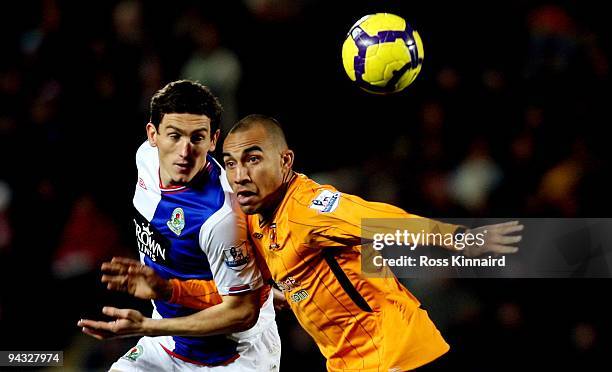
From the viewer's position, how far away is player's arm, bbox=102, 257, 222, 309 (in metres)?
4.67

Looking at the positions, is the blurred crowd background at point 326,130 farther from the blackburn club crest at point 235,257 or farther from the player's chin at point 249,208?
the player's chin at point 249,208

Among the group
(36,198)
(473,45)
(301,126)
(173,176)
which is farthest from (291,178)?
(473,45)

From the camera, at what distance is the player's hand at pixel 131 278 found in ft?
15.3

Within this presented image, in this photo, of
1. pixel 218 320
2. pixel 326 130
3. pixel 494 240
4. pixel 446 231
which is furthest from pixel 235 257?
pixel 326 130

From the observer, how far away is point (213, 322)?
498 cm

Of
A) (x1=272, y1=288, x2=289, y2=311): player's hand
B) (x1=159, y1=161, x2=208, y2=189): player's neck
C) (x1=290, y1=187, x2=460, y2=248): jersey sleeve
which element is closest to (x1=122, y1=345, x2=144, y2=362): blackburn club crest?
(x1=272, y1=288, x2=289, y2=311): player's hand

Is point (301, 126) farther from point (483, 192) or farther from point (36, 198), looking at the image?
point (36, 198)

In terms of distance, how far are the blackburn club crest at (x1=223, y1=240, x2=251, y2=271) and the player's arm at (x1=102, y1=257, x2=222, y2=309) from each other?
340 mm

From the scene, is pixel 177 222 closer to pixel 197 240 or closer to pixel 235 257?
pixel 197 240

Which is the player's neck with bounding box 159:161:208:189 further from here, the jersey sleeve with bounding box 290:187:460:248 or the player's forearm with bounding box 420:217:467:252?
the player's forearm with bounding box 420:217:467:252

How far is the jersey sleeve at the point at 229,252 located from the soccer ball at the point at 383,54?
1.21 meters

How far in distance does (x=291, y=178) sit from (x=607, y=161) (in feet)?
11.8

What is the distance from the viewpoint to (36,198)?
7.34 m

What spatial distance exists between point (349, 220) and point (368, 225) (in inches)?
3.8
